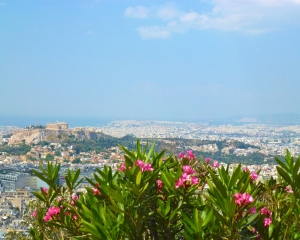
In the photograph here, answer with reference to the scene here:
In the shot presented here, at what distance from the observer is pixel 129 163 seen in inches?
67.8

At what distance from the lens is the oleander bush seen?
142 cm

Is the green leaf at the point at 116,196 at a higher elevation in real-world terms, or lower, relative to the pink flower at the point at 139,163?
lower

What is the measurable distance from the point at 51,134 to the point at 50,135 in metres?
0.38

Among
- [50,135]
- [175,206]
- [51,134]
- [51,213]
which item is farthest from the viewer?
[51,134]

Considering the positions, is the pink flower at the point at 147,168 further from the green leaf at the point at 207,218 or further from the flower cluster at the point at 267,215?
the flower cluster at the point at 267,215

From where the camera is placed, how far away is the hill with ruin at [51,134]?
3669cm

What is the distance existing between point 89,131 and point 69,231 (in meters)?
35.2

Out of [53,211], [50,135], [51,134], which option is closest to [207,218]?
[53,211]

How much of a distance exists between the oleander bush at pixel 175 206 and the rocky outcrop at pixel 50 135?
3433 cm

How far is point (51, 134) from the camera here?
126 feet

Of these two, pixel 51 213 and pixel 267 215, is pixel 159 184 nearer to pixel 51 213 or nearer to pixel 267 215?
pixel 267 215

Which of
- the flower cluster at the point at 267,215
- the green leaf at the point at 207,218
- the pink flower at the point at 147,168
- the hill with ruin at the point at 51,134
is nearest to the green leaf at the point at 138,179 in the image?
the pink flower at the point at 147,168

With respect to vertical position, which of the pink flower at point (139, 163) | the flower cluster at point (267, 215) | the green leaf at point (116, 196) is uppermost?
the pink flower at point (139, 163)

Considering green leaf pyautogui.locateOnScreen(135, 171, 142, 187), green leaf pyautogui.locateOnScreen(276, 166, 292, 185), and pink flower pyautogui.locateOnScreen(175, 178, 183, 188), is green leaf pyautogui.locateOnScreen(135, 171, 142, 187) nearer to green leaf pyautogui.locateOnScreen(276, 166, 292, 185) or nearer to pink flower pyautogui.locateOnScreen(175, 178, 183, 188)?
pink flower pyautogui.locateOnScreen(175, 178, 183, 188)
